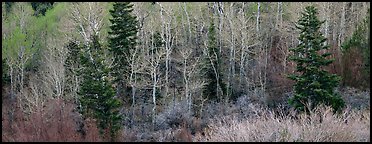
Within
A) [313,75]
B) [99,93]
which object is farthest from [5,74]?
[313,75]

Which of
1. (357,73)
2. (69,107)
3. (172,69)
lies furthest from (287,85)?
(69,107)

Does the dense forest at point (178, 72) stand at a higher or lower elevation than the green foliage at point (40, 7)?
lower

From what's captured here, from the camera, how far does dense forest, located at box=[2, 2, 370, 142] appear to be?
72.3 ft

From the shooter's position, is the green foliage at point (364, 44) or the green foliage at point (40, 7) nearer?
the green foliage at point (364, 44)

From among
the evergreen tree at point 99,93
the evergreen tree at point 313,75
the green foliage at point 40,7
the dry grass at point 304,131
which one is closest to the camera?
the dry grass at point 304,131

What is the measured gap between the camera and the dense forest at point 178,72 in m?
22.0

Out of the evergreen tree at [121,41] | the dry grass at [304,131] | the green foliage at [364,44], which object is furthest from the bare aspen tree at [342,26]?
the dry grass at [304,131]

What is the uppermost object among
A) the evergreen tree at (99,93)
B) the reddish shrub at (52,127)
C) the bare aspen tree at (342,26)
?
the bare aspen tree at (342,26)

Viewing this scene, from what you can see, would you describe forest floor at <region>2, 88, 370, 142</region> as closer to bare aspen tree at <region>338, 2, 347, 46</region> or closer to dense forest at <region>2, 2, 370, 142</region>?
dense forest at <region>2, 2, 370, 142</region>

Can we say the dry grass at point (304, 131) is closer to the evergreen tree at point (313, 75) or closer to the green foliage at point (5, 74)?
the evergreen tree at point (313, 75)

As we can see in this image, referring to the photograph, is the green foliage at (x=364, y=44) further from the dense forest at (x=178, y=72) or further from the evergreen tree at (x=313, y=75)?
the evergreen tree at (x=313, y=75)

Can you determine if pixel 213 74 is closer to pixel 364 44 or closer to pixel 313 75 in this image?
pixel 313 75

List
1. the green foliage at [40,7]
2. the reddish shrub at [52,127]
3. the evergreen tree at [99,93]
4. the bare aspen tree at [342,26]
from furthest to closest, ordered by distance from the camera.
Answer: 1. the green foliage at [40,7]
2. the bare aspen tree at [342,26]
3. the evergreen tree at [99,93]
4. the reddish shrub at [52,127]

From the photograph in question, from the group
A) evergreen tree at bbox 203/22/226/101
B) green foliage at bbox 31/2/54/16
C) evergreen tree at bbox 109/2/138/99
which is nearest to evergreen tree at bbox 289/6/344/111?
evergreen tree at bbox 203/22/226/101
